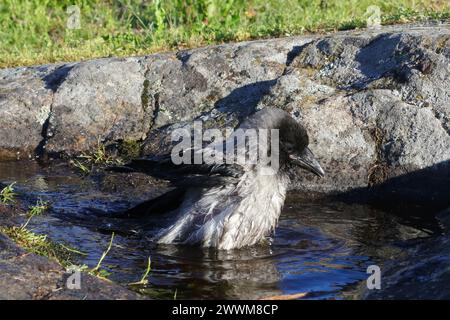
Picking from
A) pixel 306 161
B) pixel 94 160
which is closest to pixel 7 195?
pixel 94 160

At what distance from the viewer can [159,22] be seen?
31.9 feet

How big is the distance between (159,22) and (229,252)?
4456mm

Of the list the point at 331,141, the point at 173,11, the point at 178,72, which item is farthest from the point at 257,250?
the point at 173,11

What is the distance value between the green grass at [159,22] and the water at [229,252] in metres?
2.28

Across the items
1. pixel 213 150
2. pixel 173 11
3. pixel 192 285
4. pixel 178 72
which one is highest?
pixel 173 11

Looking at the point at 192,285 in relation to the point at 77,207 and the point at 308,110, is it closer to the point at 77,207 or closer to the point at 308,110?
the point at 77,207

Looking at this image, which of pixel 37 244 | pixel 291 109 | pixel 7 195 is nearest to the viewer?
pixel 37 244

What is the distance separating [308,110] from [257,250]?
5.49 ft

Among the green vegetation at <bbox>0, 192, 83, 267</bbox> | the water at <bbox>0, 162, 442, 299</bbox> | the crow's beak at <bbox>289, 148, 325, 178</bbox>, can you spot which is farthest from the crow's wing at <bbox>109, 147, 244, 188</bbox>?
the green vegetation at <bbox>0, 192, 83, 267</bbox>

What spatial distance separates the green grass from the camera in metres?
9.08

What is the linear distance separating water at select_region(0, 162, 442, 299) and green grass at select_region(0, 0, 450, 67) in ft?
7.47

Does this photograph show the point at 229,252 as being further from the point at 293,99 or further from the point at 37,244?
the point at 293,99

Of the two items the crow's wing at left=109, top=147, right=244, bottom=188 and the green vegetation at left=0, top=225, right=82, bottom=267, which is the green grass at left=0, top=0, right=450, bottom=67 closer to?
the crow's wing at left=109, top=147, right=244, bottom=188

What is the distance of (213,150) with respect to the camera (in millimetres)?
6234
